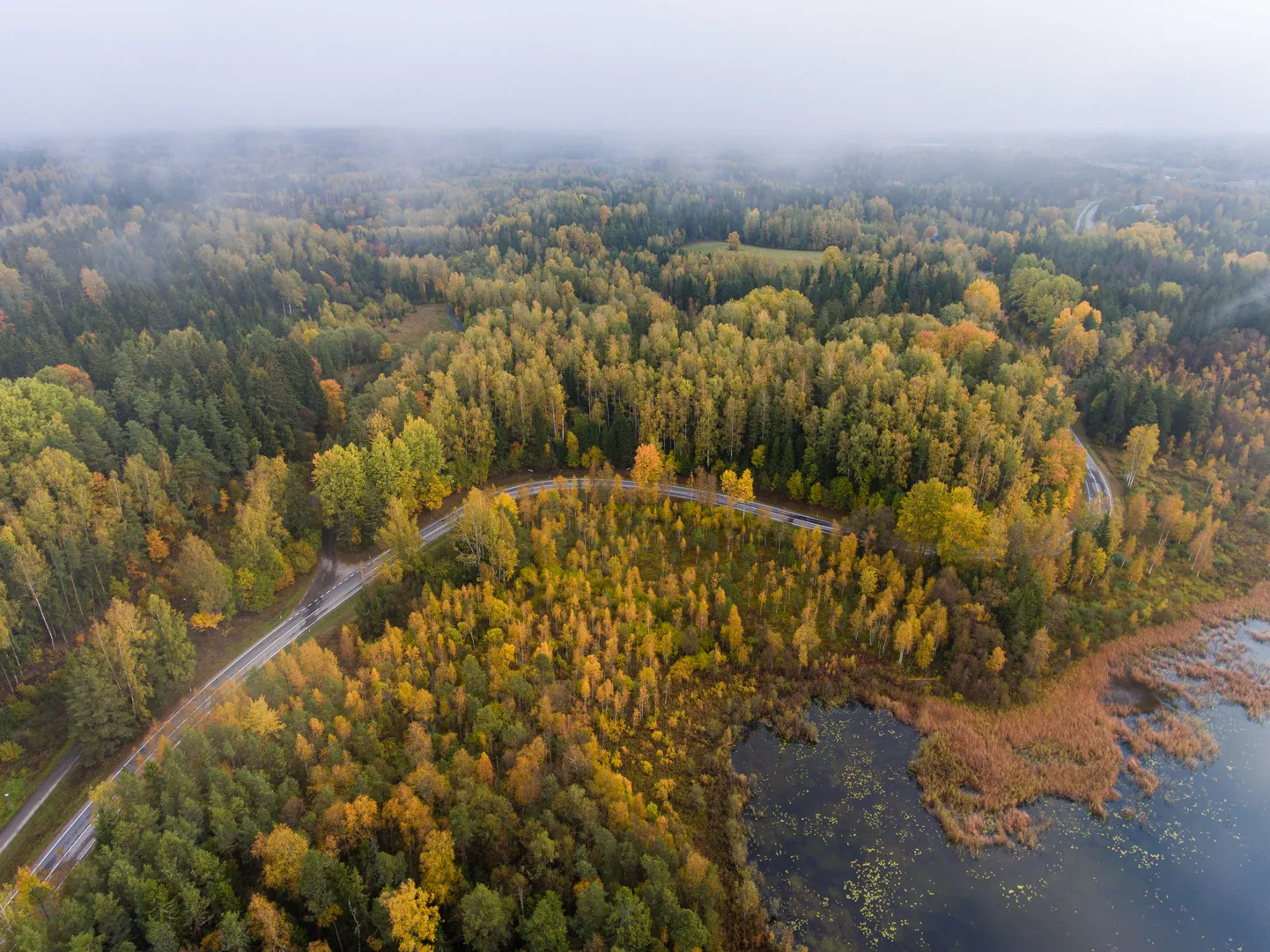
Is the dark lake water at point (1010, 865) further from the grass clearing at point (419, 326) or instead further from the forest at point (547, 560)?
the grass clearing at point (419, 326)

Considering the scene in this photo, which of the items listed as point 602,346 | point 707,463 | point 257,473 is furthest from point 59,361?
point 707,463

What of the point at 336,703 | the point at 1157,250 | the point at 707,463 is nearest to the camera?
the point at 336,703

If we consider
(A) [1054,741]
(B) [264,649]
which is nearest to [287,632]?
(B) [264,649]

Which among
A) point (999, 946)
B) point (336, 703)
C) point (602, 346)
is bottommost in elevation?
point (999, 946)

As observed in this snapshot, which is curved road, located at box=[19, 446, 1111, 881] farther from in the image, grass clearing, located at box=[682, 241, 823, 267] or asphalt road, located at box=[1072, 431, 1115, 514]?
grass clearing, located at box=[682, 241, 823, 267]

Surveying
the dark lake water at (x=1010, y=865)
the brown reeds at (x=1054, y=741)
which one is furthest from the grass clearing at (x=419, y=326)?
the brown reeds at (x=1054, y=741)

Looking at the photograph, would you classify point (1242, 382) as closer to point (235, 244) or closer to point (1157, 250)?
point (1157, 250)

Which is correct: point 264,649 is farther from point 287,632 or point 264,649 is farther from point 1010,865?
point 1010,865
